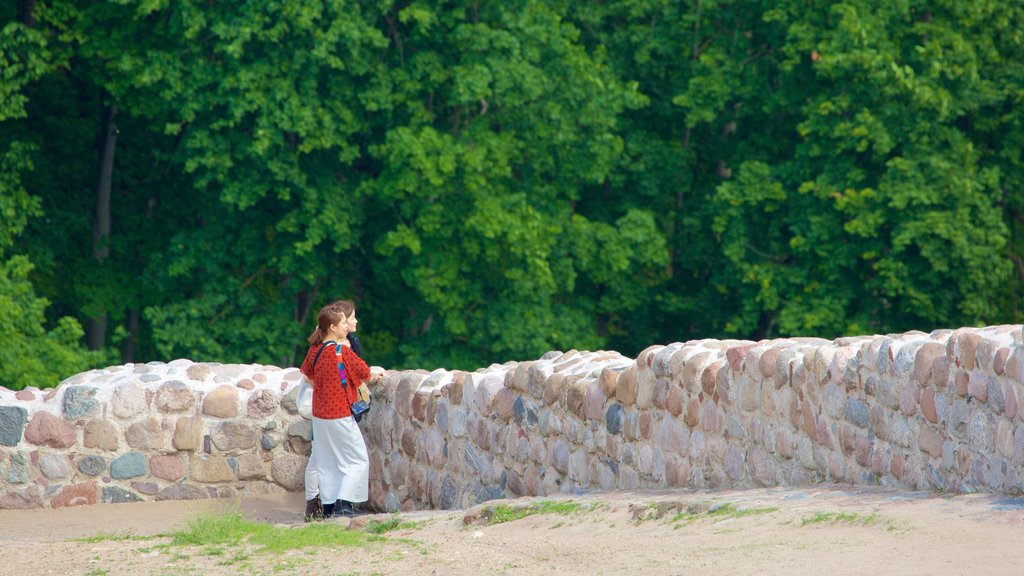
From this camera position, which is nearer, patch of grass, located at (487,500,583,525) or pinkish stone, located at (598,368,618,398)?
patch of grass, located at (487,500,583,525)

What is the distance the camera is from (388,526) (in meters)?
7.27

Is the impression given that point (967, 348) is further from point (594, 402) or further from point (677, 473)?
point (594, 402)

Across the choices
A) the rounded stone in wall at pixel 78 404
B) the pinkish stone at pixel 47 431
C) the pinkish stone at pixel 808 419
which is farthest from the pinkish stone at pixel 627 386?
the pinkish stone at pixel 47 431

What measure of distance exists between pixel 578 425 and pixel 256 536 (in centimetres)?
218

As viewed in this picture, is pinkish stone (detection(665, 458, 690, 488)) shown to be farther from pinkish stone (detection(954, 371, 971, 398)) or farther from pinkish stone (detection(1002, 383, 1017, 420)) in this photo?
pinkish stone (detection(1002, 383, 1017, 420))

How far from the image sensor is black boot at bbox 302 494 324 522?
8774 mm

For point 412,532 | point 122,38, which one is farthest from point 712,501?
point 122,38

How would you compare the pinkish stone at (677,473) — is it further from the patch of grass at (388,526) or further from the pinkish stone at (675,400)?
the patch of grass at (388,526)

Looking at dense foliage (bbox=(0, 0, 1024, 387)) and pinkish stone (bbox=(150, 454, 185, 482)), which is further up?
dense foliage (bbox=(0, 0, 1024, 387))

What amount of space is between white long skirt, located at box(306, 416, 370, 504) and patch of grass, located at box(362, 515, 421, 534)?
1404mm

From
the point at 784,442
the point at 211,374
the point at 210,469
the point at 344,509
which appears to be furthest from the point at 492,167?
the point at 784,442

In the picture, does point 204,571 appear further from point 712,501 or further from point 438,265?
point 438,265

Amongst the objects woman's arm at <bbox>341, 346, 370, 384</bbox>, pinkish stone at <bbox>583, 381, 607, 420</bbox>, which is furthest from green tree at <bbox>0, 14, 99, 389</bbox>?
pinkish stone at <bbox>583, 381, 607, 420</bbox>

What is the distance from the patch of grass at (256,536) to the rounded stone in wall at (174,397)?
2.71m
